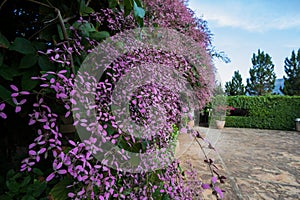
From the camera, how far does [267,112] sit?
784 centimetres

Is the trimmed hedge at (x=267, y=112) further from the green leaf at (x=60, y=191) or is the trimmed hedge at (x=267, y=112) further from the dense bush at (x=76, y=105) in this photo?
the green leaf at (x=60, y=191)

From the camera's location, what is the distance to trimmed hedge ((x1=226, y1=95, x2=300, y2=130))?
7.62 meters

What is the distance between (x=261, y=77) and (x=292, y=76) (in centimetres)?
201

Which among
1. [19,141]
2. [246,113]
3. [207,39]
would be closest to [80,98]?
[19,141]

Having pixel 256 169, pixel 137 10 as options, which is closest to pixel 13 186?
pixel 137 10

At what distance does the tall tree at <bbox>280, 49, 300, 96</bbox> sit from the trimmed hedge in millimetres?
5560

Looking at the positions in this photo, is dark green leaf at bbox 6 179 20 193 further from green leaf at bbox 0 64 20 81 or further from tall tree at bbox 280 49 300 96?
tall tree at bbox 280 49 300 96

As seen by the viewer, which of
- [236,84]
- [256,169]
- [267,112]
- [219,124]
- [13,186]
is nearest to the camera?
[13,186]

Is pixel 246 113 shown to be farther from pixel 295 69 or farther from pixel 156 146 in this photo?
pixel 156 146

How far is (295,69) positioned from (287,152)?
11400mm

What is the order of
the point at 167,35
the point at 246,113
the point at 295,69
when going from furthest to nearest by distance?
the point at 295,69, the point at 246,113, the point at 167,35

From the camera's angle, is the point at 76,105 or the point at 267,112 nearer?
the point at 76,105

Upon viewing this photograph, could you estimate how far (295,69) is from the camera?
1265 cm

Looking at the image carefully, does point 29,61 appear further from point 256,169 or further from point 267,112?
point 267,112
